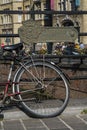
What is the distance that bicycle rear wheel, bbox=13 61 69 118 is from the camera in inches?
253

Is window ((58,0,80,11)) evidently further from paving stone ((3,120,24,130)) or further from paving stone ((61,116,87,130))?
paving stone ((3,120,24,130))

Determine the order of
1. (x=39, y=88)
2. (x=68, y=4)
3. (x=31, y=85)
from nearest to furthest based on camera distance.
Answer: (x=39, y=88)
(x=31, y=85)
(x=68, y=4)

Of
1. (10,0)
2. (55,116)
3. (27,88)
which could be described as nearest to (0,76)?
(27,88)

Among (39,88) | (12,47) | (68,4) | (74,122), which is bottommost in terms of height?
(68,4)

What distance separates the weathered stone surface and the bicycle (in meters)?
0.57

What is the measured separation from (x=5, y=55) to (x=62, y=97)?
41.8 inches

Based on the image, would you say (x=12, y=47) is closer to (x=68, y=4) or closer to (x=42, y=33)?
(x=42, y=33)

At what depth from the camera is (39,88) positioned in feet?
21.3

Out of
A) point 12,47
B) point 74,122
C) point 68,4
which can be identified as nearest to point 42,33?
point 12,47

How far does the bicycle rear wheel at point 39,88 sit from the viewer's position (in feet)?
21.1

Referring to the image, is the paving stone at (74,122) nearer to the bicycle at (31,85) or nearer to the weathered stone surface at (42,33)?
the bicycle at (31,85)

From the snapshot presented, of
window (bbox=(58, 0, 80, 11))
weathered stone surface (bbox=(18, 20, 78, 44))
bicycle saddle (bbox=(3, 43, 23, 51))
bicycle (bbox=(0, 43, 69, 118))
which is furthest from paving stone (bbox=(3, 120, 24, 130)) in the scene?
window (bbox=(58, 0, 80, 11))

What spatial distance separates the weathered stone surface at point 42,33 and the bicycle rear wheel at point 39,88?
2.19ft

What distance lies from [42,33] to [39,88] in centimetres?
109
